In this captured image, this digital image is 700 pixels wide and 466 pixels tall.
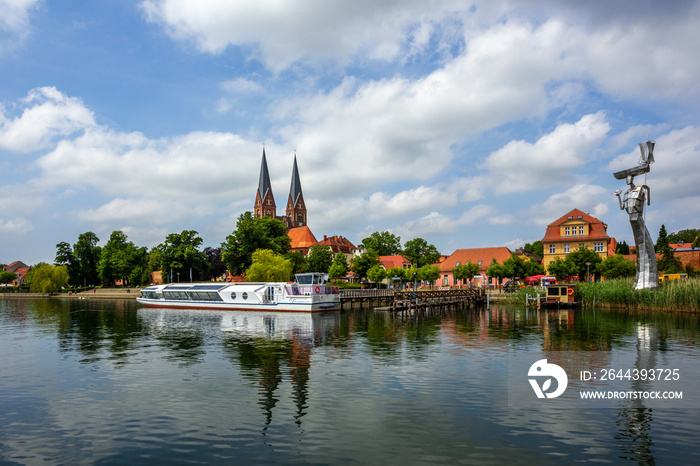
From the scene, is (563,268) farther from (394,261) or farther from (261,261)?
(394,261)

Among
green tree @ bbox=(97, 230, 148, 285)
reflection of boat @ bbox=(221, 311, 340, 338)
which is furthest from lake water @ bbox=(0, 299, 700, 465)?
green tree @ bbox=(97, 230, 148, 285)

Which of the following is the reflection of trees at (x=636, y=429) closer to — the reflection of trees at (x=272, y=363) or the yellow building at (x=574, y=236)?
the reflection of trees at (x=272, y=363)

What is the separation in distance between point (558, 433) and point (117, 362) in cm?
2105

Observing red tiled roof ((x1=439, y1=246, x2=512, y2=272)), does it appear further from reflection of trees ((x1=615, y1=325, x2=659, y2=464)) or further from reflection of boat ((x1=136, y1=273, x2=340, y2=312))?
reflection of trees ((x1=615, y1=325, x2=659, y2=464))

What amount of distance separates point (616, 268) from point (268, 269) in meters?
55.2

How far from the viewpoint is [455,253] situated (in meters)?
112

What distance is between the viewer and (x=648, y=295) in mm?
49375

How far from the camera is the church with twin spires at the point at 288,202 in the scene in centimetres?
17375

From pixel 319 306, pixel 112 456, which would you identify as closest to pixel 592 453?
pixel 112 456

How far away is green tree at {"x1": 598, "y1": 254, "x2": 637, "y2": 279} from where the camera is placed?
73.5 meters

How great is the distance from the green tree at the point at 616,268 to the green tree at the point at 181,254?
76283 millimetres

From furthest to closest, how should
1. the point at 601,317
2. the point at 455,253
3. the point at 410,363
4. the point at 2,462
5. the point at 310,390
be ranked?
1. the point at 455,253
2. the point at 601,317
3. the point at 410,363
4. the point at 310,390
5. the point at 2,462

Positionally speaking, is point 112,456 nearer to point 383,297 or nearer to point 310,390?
point 310,390

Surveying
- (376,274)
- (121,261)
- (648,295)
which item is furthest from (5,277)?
(648,295)
